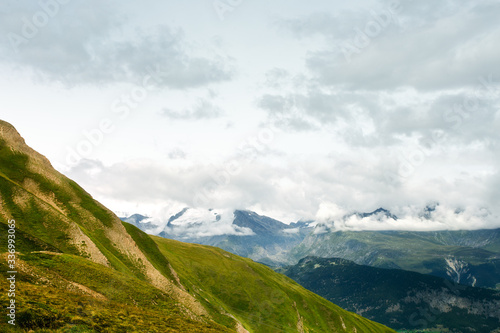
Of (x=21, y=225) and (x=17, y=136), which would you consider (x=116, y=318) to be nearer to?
(x=21, y=225)

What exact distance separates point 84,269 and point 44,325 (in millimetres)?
30685

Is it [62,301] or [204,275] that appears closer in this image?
[62,301]

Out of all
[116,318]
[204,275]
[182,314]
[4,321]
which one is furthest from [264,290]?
[4,321]

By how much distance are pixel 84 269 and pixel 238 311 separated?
124370 mm

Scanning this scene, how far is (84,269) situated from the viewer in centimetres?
5675

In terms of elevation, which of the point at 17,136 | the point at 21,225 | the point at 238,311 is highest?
the point at 17,136

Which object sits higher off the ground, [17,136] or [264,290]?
[17,136]

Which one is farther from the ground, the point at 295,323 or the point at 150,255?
the point at 150,255

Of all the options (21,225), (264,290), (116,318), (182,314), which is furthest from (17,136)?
(264,290)

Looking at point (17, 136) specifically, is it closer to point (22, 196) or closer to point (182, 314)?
point (22, 196)

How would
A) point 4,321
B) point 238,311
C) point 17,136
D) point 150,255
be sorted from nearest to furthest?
point 4,321
point 17,136
point 150,255
point 238,311

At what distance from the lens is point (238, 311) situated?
16350cm

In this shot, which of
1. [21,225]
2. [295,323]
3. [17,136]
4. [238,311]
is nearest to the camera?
[21,225]

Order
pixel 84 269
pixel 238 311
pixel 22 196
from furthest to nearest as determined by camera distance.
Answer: pixel 238 311, pixel 22 196, pixel 84 269
